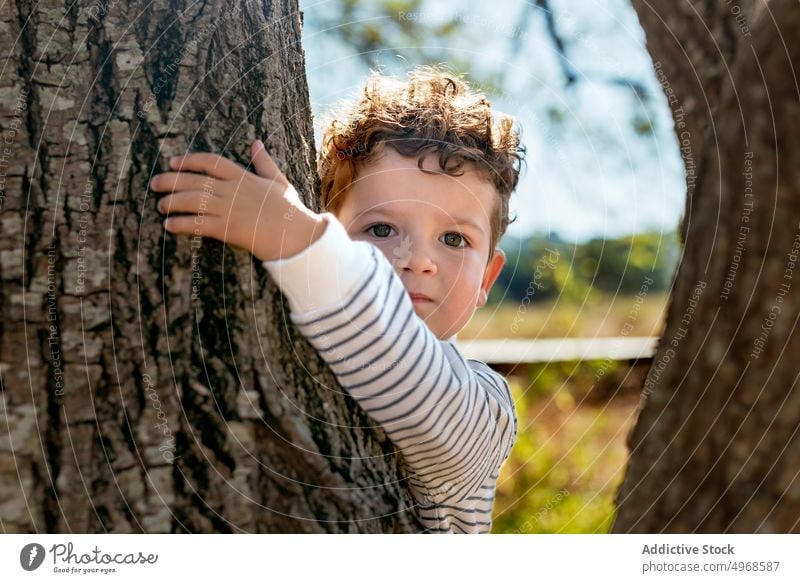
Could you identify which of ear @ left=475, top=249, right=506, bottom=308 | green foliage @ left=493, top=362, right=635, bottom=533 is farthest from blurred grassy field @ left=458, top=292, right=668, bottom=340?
ear @ left=475, top=249, right=506, bottom=308

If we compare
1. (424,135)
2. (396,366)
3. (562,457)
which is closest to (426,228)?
(424,135)

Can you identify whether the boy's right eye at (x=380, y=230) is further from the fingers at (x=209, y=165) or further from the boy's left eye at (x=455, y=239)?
the fingers at (x=209, y=165)

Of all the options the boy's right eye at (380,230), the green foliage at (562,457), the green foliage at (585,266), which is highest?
the green foliage at (585,266)

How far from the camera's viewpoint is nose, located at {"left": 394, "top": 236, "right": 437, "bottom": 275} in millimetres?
1076

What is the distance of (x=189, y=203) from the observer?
763 millimetres

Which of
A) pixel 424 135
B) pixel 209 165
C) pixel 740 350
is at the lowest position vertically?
pixel 740 350

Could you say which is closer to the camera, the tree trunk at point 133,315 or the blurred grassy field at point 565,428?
the tree trunk at point 133,315

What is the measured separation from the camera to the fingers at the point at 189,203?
756 millimetres

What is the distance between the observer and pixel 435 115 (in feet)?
3.95

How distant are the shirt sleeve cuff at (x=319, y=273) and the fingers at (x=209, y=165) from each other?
0.30 ft

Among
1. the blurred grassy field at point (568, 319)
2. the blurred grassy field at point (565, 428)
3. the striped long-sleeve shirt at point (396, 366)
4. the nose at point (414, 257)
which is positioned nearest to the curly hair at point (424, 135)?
the nose at point (414, 257)

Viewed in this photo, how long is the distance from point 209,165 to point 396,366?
27cm

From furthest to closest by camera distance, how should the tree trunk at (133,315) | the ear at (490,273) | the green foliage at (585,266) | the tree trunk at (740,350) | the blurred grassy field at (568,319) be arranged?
1. the blurred grassy field at (568,319)
2. the green foliage at (585,266)
3. the ear at (490,273)
4. the tree trunk at (740,350)
5. the tree trunk at (133,315)

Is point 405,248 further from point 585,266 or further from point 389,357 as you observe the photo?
point 585,266
